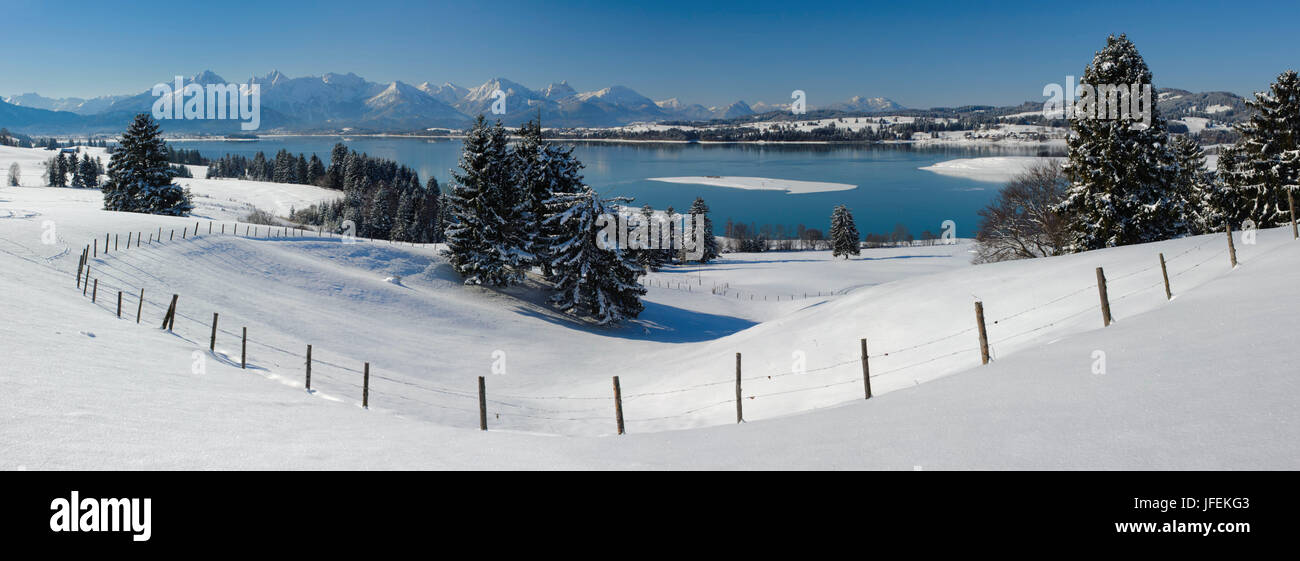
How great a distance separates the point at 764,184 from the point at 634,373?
162m

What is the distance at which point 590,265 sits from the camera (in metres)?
36.9

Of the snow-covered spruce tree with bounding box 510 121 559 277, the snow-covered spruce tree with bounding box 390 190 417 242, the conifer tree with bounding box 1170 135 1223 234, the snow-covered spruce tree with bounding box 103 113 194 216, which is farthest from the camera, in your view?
the snow-covered spruce tree with bounding box 390 190 417 242

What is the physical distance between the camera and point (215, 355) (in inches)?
663

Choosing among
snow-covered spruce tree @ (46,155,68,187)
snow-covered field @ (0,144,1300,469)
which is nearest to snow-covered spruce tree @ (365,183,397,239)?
snow-covered field @ (0,144,1300,469)

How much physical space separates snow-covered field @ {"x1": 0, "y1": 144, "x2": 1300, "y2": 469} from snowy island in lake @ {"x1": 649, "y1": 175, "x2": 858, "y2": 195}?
14233 cm

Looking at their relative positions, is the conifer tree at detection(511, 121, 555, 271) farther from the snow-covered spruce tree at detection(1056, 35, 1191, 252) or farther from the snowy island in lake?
the snowy island in lake

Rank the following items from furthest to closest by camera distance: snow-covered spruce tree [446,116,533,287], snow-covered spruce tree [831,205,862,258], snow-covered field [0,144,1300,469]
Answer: snow-covered spruce tree [831,205,862,258] < snow-covered spruce tree [446,116,533,287] < snow-covered field [0,144,1300,469]

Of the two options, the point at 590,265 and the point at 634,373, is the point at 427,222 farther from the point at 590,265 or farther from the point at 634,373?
the point at 634,373

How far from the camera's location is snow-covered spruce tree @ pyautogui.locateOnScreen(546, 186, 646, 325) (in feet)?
119

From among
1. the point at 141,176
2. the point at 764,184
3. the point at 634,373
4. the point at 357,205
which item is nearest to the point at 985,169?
the point at 764,184

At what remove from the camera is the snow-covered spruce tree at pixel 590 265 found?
3638 centimetres
